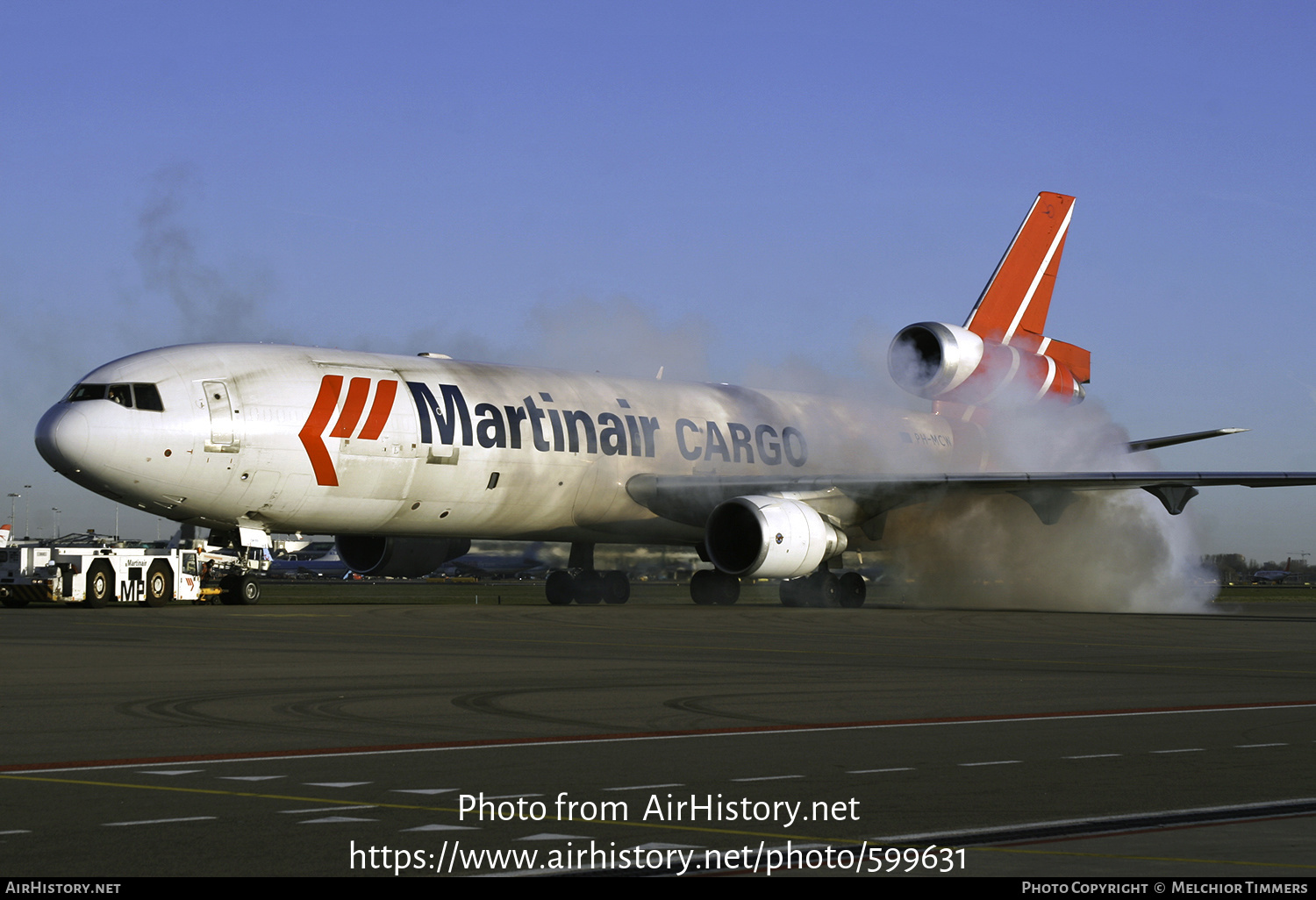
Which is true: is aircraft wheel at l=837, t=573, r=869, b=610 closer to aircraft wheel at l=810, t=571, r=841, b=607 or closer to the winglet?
aircraft wheel at l=810, t=571, r=841, b=607

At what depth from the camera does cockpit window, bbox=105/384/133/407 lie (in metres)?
24.7

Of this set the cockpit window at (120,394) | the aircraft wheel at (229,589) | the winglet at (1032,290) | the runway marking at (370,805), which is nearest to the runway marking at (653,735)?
the runway marking at (370,805)

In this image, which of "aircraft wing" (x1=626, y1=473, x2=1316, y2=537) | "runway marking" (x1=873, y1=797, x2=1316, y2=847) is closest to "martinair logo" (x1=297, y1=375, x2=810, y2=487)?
"aircraft wing" (x1=626, y1=473, x2=1316, y2=537)

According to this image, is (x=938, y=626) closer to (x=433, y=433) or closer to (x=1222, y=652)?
(x=1222, y=652)

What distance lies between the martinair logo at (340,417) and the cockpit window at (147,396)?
2.36m

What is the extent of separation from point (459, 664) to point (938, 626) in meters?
10.8

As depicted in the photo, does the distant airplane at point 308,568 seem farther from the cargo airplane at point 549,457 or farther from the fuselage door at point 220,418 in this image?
the fuselage door at point 220,418

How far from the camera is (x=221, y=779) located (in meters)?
7.75

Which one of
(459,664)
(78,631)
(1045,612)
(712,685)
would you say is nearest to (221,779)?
(712,685)

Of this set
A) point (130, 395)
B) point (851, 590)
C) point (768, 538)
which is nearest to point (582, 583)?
point (851, 590)

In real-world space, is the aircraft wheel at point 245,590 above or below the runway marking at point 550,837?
above

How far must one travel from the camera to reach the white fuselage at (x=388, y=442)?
973 inches

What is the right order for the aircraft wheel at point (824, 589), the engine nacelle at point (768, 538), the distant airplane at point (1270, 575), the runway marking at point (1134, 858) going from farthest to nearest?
the distant airplane at point (1270, 575) → the aircraft wheel at point (824, 589) → the engine nacelle at point (768, 538) → the runway marking at point (1134, 858)

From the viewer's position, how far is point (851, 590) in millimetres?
31547
